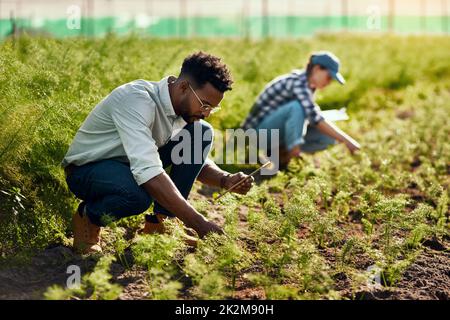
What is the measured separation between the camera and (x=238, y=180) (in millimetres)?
4242

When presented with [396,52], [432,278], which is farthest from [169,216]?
[396,52]

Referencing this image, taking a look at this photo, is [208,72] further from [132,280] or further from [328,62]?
[328,62]

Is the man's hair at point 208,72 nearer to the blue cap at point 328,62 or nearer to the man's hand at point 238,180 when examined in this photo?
the man's hand at point 238,180

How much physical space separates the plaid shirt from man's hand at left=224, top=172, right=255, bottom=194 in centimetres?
228

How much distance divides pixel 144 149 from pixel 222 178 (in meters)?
0.76

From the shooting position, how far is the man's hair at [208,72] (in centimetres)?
387

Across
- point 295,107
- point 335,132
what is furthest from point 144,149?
point 295,107

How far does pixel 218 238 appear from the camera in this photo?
3.69m

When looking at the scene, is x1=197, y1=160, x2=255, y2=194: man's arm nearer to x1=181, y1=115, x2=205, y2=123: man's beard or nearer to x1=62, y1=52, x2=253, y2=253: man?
x1=62, y1=52, x2=253, y2=253: man

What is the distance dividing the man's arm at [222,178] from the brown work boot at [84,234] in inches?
28.0

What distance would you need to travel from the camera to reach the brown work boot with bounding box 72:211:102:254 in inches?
163

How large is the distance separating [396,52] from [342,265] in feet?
38.3

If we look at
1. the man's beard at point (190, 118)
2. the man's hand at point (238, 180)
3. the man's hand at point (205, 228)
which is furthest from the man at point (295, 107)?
the man's hand at point (205, 228)

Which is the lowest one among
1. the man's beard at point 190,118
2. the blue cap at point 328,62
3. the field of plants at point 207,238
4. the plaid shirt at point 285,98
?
the field of plants at point 207,238
